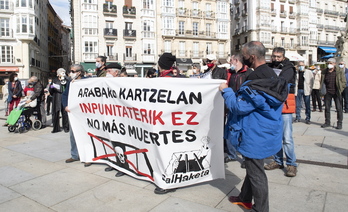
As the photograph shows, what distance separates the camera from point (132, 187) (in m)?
3.82

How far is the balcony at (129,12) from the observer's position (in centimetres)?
3838

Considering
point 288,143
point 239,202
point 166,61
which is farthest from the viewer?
point 288,143

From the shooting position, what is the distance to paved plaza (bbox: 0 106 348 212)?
324cm

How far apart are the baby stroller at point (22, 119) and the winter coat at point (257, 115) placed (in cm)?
760

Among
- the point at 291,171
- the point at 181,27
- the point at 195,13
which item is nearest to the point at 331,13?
the point at 195,13

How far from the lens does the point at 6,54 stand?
36.2 meters

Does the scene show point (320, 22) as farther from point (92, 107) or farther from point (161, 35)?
Answer: point (92, 107)

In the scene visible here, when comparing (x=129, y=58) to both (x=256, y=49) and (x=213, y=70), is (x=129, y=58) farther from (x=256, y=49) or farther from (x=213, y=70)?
(x=256, y=49)

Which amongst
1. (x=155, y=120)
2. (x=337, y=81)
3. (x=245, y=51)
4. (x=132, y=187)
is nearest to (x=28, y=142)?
(x=132, y=187)

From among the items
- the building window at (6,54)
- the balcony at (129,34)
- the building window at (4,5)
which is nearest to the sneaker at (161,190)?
the balcony at (129,34)

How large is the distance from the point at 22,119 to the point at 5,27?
35015 millimetres

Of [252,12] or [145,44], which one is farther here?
[252,12]

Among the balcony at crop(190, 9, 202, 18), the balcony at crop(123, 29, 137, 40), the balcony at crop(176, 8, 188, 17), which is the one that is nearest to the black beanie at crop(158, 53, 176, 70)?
the balcony at crop(123, 29, 137, 40)

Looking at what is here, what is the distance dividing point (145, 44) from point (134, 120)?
36.6 meters
